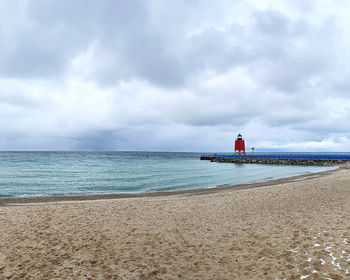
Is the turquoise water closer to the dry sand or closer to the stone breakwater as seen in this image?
the dry sand

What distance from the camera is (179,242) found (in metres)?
8.14

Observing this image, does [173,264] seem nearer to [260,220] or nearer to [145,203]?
[260,220]

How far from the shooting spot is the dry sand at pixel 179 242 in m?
6.12

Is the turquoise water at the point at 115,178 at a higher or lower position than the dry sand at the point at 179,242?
lower

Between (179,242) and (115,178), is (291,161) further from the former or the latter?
(179,242)

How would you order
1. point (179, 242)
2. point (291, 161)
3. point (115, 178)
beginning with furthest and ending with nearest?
point (291, 161) < point (115, 178) < point (179, 242)

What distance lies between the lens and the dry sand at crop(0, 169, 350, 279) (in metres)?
6.12

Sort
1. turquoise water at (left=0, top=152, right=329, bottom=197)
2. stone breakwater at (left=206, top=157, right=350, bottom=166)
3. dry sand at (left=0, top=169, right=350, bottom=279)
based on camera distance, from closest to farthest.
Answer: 1. dry sand at (left=0, top=169, right=350, bottom=279)
2. turquoise water at (left=0, top=152, right=329, bottom=197)
3. stone breakwater at (left=206, top=157, right=350, bottom=166)

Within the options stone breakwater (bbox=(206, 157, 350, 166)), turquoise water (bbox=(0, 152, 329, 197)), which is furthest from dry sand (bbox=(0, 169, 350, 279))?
A: stone breakwater (bbox=(206, 157, 350, 166))

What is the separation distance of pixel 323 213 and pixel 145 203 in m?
9.76

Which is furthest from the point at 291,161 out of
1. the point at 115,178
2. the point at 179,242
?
the point at 179,242

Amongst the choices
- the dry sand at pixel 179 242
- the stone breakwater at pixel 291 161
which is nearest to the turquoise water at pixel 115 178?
the dry sand at pixel 179 242

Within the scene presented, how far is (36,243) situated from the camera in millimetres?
8180

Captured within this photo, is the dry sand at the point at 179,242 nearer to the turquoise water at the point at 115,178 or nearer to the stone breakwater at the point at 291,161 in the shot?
the turquoise water at the point at 115,178
